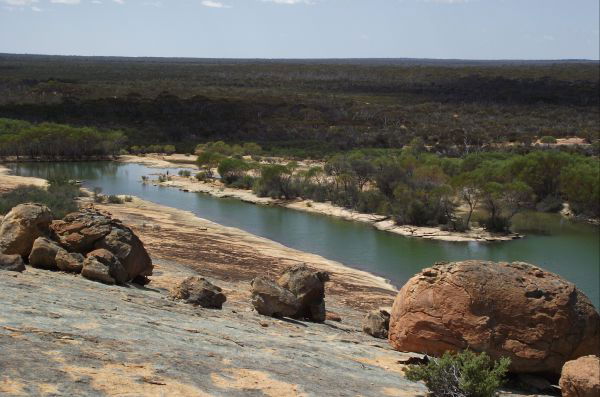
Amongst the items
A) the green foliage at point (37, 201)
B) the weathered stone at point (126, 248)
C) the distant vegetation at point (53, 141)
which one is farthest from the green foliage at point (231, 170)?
the weathered stone at point (126, 248)

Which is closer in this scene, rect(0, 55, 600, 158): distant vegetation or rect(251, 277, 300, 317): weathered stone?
rect(251, 277, 300, 317): weathered stone

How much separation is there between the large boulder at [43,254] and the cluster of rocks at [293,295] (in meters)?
4.47

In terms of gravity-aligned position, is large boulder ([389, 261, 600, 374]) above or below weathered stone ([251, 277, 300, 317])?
above

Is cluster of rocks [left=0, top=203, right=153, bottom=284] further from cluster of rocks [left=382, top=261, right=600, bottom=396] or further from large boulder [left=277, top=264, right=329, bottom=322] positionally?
cluster of rocks [left=382, top=261, right=600, bottom=396]

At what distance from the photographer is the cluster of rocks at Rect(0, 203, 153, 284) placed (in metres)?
15.3

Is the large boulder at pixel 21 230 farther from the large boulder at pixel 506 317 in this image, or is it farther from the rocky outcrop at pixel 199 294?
the large boulder at pixel 506 317

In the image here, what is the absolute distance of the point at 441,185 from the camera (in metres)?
48.2

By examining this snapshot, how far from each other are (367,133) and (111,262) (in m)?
76.8

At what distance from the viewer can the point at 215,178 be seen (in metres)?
64.5

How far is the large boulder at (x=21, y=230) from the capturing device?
50.4 ft

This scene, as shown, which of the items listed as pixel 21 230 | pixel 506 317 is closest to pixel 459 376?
pixel 506 317

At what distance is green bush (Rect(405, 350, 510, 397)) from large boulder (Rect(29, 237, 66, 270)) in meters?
8.57

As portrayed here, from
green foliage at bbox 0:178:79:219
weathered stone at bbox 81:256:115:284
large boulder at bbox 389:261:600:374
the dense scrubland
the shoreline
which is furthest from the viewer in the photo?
the dense scrubland

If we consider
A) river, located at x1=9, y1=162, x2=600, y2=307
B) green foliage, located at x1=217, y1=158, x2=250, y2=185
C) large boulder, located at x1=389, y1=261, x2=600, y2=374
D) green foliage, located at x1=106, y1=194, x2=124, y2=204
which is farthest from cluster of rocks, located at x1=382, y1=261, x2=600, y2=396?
green foliage, located at x1=217, y1=158, x2=250, y2=185
